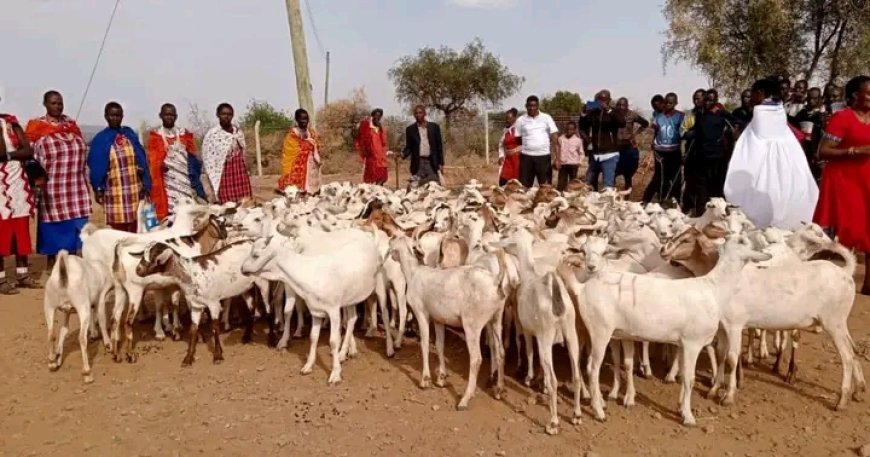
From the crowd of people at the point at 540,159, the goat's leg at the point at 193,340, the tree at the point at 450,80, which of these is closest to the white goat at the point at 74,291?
the goat's leg at the point at 193,340

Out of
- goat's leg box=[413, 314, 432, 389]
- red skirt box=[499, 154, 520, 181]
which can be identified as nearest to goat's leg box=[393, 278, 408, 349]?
goat's leg box=[413, 314, 432, 389]

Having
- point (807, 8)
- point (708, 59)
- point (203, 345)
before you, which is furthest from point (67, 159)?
point (807, 8)

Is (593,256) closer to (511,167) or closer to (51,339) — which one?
(51,339)

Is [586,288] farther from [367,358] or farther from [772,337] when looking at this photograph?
[772,337]

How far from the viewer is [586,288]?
5.04 metres

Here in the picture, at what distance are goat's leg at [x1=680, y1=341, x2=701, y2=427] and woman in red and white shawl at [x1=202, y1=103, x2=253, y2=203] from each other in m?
7.14

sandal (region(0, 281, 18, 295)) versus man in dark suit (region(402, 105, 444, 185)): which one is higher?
man in dark suit (region(402, 105, 444, 185))

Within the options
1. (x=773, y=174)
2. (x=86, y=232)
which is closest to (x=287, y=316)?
(x=86, y=232)

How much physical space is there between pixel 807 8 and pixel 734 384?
14858mm

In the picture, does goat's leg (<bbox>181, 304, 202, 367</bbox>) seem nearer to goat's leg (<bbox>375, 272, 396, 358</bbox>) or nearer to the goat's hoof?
goat's leg (<bbox>375, 272, 396, 358</bbox>)

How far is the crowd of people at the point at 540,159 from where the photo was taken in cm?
733

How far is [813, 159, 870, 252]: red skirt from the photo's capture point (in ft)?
23.3

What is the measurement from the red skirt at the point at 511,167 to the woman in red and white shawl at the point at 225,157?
16.2ft

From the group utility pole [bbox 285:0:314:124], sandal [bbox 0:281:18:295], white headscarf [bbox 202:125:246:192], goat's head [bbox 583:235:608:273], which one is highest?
utility pole [bbox 285:0:314:124]
